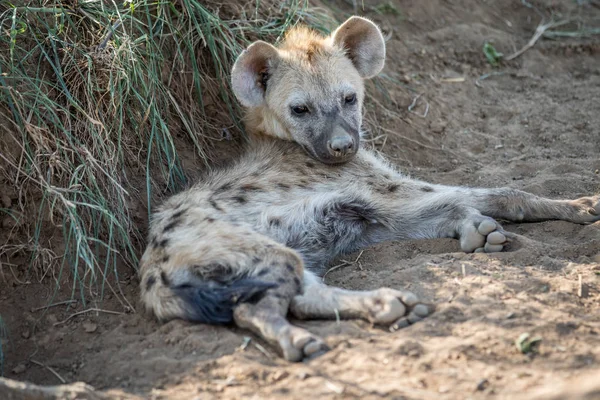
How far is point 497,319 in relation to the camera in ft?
7.77

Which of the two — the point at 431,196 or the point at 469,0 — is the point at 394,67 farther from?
the point at 431,196

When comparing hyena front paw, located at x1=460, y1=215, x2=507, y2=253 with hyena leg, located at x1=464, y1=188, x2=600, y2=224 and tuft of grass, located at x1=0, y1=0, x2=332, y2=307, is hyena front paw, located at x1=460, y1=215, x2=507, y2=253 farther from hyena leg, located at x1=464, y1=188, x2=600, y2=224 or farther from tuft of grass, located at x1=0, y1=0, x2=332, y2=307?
tuft of grass, located at x1=0, y1=0, x2=332, y2=307

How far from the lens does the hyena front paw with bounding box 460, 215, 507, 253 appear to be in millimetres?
2996

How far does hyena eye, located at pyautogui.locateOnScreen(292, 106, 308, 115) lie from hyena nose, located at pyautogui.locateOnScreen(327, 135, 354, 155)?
9.3 inches

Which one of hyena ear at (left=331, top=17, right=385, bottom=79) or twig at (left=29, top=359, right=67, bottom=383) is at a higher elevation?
hyena ear at (left=331, top=17, right=385, bottom=79)

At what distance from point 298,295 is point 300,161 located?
3.16 feet

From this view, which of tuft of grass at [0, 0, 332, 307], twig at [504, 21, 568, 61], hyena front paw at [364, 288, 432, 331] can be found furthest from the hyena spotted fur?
twig at [504, 21, 568, 61]

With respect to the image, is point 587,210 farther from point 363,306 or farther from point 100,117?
point 100,117

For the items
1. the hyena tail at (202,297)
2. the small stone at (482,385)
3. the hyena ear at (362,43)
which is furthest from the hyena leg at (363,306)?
the hyena ear at (362,43)

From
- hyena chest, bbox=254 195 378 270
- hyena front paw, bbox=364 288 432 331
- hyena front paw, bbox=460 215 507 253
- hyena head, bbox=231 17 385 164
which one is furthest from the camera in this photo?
hyena head, bbox=231 17 385 164

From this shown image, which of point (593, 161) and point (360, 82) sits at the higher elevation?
point (360, 82)

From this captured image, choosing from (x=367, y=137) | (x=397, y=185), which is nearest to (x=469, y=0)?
(x=367, y=137)

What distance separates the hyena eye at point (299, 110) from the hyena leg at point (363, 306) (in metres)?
1.07

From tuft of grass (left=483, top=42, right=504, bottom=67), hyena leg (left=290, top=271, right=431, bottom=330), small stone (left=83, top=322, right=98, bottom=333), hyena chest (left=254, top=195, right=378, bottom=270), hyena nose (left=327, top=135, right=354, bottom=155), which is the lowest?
small stone (left=83, top=322, right=98, bottom=333)
